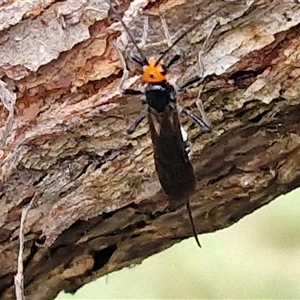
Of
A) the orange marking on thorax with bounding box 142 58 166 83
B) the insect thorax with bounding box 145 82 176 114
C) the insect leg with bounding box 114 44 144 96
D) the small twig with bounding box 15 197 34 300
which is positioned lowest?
the small twig with bounding box 15 197 34 300

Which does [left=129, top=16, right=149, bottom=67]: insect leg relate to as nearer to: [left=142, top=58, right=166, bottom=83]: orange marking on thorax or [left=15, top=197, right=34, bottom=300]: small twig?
[left=142, top=58, right=166, bottom=83]: orange marking on thorax

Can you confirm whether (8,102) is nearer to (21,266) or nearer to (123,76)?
(123,76)

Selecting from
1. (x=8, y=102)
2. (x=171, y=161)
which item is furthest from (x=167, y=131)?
(x=8, y=102)

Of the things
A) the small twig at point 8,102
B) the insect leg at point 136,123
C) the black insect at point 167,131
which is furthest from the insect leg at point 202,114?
the small twig at point 8,102

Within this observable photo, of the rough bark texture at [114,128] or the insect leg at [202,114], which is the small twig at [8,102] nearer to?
the rough bark texture at [114,128]

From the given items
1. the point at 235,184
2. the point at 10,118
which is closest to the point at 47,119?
the point at 10,118

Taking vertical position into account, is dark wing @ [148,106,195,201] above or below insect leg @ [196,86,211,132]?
below

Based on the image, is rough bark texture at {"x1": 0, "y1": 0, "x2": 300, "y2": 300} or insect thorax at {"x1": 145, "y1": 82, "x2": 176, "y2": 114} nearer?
rough bark texture at {"x1": 0, "y1": 0, "x2": 300, "y2": 300}

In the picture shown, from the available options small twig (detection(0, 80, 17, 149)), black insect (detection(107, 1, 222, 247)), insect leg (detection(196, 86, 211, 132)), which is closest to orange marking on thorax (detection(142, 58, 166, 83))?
black insect (detection(107, 1, 222, 247))
